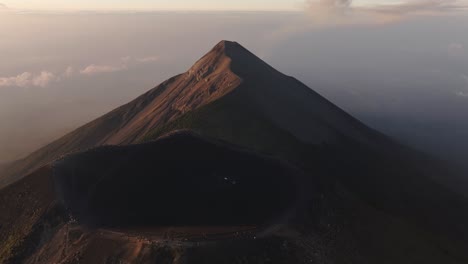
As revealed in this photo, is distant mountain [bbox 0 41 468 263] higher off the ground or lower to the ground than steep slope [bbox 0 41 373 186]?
lower

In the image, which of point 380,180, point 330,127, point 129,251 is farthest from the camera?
point 330,127

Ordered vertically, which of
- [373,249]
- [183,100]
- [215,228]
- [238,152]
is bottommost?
[373,249]

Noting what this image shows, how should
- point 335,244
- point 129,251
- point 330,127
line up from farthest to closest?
point 330,127
point 335,244
point 129,251

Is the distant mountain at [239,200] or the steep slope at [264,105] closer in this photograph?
the distant mountain at [239,200]

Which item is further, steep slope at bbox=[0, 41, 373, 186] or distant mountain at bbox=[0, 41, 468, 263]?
steep slope at bbox=[0, 41, 373, 186]

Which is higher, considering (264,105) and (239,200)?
(264,105)

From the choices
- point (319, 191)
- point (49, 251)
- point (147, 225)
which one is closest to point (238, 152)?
point (319, 191)

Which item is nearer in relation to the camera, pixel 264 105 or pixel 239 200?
pixel 239 200

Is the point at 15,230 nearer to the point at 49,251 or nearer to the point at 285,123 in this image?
the point at 49,251

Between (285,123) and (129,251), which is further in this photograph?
(285,123)

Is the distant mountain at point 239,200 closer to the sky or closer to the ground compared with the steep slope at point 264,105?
closer to the ground

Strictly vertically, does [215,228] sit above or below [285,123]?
below
